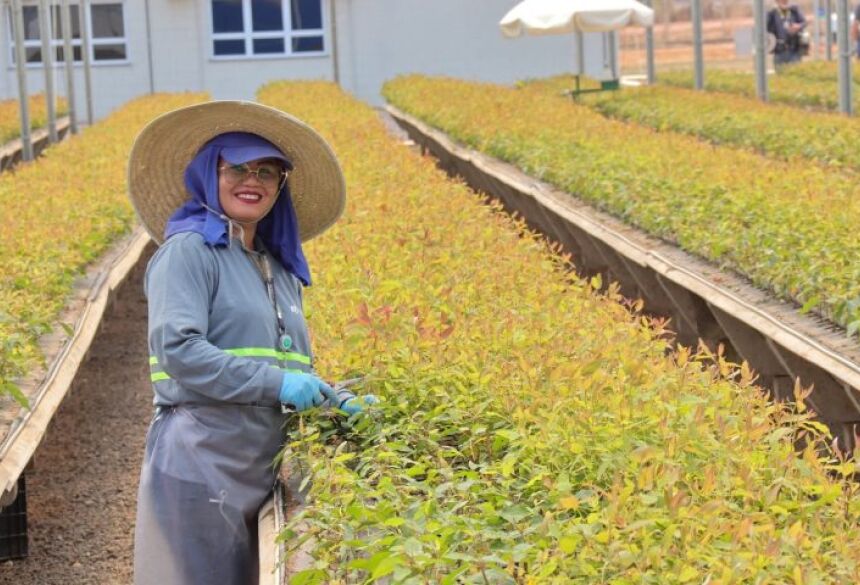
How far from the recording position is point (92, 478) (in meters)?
7.61

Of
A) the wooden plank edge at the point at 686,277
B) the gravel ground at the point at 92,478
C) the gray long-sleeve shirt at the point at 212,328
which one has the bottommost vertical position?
the gravel ground at the point at 92,478

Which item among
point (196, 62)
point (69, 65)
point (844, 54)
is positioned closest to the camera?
point (844, 54)

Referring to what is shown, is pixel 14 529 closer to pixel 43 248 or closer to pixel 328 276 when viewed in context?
pixel 328 276

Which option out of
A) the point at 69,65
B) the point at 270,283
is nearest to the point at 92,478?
the point at 270,283

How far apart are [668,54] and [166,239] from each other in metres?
51.7

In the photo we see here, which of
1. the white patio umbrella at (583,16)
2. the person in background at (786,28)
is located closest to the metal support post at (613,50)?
the person in background at (786,28)

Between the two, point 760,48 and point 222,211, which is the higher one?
point 760,48

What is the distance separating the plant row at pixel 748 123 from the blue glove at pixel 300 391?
7854mm

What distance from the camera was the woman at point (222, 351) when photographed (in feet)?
12.2

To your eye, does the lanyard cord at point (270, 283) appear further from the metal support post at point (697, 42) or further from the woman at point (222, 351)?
the metal support post at point (697, 42)

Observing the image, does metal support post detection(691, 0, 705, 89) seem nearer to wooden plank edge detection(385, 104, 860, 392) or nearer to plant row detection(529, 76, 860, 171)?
plant row detection(529, 76, 860, 171)

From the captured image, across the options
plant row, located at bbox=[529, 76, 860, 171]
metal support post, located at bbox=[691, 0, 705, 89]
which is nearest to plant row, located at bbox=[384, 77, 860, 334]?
plant row, located at bbox=[529, 76, 860, 171]

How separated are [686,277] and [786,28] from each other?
69.6ft

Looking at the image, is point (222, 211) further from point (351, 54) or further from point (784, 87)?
point (351, 54)
